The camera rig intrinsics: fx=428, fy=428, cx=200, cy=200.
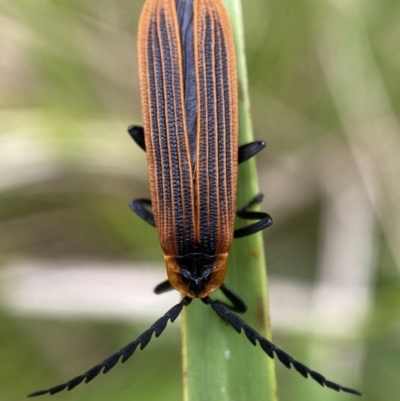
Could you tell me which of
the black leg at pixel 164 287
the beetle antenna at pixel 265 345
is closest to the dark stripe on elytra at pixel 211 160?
the beetle antenna at pixel 265 345

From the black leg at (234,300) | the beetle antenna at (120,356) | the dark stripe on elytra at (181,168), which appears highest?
the dark stripe on elytra at (181,168)

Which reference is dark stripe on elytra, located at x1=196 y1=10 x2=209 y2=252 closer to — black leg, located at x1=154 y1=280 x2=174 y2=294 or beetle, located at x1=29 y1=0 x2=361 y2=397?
beetle, located at x1=29 y1=0 x2=361 y2=397

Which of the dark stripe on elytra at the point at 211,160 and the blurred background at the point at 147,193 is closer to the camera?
the dark stripe on elytra at the point at 211,160

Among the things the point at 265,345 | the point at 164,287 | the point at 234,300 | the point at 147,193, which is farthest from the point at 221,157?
the point at 147,193

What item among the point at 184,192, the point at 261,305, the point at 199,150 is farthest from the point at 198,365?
the point at 199,150

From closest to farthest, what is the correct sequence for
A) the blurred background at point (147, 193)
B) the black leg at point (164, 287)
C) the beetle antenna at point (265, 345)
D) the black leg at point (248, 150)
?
the beetle antenna at point (265, 345) → the black leg at point (248, 150) → the black leg at point (164, 287) → the blurred background at point (147, 193)

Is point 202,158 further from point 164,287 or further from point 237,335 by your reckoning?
point 237,335

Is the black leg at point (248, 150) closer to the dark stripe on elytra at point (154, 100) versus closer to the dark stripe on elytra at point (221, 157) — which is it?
the dark stripe on elytra at point (221, 157)
